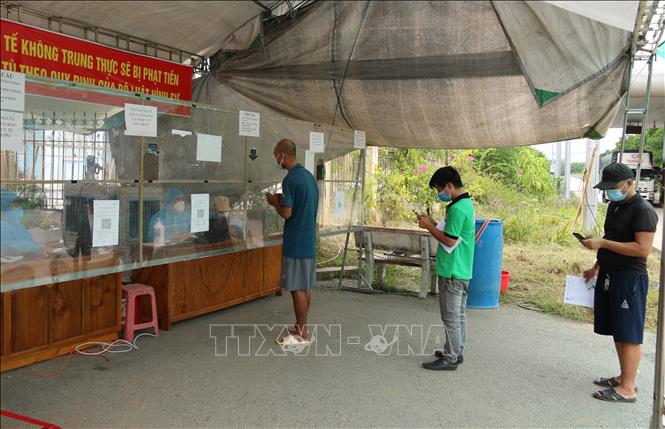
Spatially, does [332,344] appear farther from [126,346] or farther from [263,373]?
[126,346]

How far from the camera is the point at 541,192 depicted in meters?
15.9

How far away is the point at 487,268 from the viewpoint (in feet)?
21.4

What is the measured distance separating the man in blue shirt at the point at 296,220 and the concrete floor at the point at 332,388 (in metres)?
0.70

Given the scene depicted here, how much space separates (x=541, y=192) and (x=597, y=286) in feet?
41.4

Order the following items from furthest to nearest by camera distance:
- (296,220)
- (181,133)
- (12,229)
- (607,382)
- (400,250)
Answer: (400,250), (296,220), (181,133), (607,382), (12,229)

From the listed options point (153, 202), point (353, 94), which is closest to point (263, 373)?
point (153, 202)

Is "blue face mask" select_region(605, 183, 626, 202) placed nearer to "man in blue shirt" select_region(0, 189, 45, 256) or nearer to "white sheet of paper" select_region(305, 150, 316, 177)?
"white sheet of paper" select_region(305, 150, 316, 177)

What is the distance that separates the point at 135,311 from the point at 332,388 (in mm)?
2245

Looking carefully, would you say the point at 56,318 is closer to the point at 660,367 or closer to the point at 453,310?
the point at 453,310

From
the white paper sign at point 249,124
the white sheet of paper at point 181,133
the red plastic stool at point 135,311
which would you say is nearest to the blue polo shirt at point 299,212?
the white paper sign at point 249,124

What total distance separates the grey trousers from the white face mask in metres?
2.27

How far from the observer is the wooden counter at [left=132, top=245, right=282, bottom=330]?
17.3 feet

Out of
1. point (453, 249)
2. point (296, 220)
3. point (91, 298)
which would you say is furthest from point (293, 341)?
point (91, 298)

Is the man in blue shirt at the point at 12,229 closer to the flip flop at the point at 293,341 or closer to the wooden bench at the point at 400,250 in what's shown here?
the flip flop at the point at 293,341
